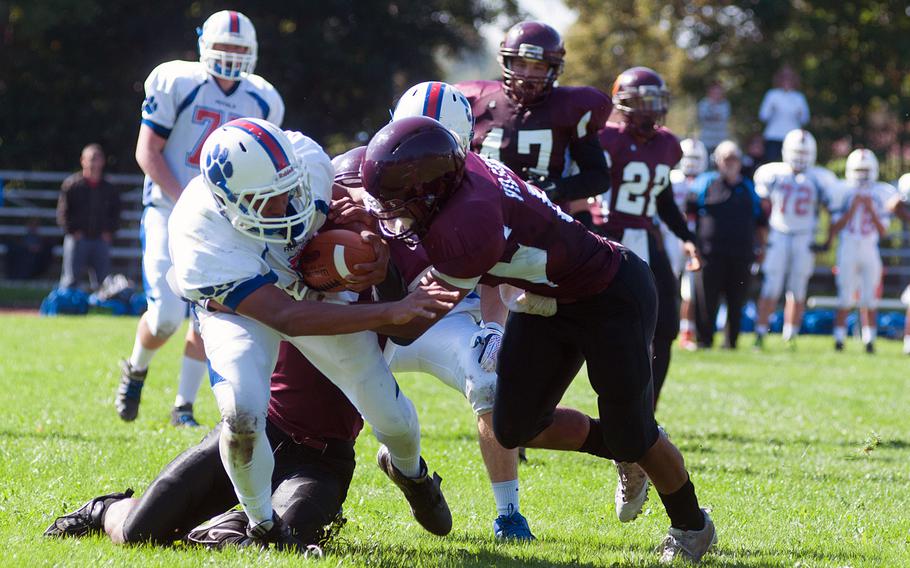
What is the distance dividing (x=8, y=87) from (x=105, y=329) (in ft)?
32.4

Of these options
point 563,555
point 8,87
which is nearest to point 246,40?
point 563,555

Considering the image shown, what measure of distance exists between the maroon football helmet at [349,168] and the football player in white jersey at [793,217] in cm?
936

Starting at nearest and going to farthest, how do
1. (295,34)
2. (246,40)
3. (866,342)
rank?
(246,40) < (866,342) < (295,34)

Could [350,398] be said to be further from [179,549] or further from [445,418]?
[445,418]

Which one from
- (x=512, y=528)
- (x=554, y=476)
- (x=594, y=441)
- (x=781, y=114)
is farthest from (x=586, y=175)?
(x=781, y=114)

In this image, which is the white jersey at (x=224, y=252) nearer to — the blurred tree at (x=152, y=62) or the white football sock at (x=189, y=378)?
the white football sock at (x=189, y=378)

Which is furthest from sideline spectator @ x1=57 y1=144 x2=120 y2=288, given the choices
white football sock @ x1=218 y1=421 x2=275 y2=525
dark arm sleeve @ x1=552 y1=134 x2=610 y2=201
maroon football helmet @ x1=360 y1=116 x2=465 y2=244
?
maroon football helmet @ x1=360 y1=116 x2=465 y2=244

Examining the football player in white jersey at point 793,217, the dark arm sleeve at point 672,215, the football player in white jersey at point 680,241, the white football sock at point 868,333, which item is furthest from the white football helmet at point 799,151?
the dark arm sleeve at point 672,215

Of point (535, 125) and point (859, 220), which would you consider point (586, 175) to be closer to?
point (535, 125)

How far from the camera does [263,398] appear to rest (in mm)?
3646

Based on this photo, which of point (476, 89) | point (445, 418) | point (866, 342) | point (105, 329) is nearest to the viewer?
point (476, 89)

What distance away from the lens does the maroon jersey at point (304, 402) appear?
13.6 feet

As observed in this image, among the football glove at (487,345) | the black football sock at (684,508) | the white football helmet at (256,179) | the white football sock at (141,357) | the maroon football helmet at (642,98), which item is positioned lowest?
the black football sock at (684,508)

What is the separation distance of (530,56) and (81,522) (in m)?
2.68
